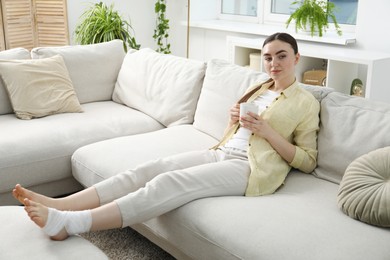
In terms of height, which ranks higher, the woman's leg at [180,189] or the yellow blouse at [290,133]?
the yellow blouse at [290,133]

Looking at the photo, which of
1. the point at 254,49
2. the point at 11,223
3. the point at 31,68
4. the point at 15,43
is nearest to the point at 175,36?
the point at 254,49

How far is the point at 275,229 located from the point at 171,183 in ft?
1.54

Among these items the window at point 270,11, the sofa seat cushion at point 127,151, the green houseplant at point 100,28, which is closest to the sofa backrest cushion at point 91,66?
the green houseplant at point 100,28

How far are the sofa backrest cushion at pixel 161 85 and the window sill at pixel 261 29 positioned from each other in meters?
1.36

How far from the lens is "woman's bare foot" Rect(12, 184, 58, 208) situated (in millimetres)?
1938

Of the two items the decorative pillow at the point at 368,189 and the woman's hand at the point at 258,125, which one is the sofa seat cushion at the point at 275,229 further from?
the woman's hand at the point at 258,125

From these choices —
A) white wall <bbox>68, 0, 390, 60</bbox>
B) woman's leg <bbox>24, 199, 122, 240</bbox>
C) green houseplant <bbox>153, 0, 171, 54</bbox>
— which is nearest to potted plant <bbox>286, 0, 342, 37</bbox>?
white wall <bbox>68, 0, 390, 60</bbox>

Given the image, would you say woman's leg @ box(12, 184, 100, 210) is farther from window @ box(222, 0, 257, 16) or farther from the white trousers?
window @ box(222, 0, 257, 16)

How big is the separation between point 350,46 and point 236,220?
257cm

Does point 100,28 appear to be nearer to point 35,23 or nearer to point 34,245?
point 35,23

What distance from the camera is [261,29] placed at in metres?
4.53

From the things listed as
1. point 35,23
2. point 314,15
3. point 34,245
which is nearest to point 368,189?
point 34,245

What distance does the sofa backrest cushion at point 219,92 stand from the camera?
8.64ft

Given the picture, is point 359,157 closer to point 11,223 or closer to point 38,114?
point 11,223
